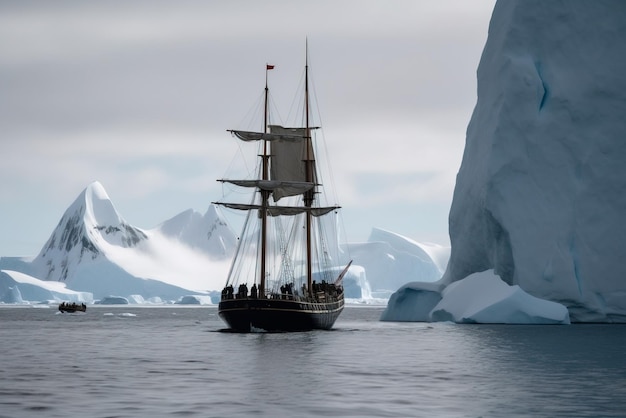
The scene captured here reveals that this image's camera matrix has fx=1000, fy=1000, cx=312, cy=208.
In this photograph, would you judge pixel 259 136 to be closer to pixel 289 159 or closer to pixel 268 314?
pixel 289 159

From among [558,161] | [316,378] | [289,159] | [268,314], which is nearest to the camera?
[316,378]

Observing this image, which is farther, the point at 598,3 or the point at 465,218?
the point at 465,218

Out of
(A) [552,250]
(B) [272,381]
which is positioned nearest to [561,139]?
(A) [552,250]

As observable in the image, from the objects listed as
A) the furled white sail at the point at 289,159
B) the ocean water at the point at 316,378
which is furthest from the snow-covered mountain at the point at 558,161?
the ocean water at the point at 316,378

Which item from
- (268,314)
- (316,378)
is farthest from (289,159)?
(316,378)

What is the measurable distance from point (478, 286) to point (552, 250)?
5.70 metres

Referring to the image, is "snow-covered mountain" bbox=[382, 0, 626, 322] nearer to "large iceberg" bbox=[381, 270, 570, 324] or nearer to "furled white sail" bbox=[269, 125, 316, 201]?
"large iceberg" bbox=[381, 270, 570, 324]

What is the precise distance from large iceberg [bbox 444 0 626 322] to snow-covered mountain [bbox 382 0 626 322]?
7 cm

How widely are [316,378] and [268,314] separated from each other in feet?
109

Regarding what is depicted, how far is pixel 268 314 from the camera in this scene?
6138 centimetres

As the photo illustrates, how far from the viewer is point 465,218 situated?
77.8 metres

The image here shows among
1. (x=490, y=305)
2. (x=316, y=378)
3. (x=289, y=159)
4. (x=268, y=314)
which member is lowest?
(x=316, y=378)

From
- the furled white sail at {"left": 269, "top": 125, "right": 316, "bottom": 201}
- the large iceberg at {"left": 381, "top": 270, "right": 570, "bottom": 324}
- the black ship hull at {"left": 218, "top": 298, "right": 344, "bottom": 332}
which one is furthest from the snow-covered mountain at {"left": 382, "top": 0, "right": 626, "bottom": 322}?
the black ship hull at {"left": 218, "top": 298, "right": 344, "bottom": 332}

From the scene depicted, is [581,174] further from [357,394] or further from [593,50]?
[357,394]
